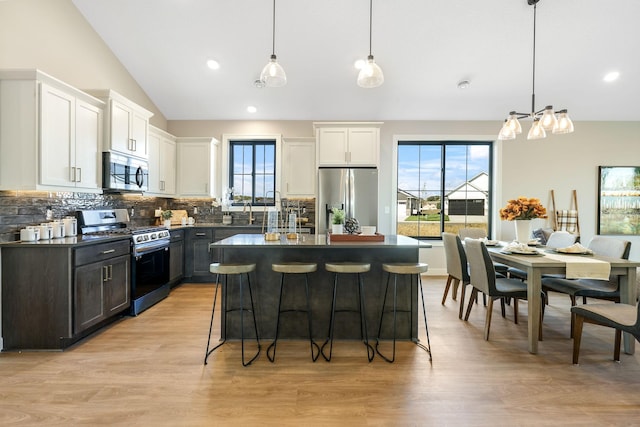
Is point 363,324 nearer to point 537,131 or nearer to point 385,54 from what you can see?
point 537,131

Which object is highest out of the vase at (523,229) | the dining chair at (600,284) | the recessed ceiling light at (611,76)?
the recessed ceiling light at (611,76)

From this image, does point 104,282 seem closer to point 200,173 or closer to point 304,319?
point 304,319

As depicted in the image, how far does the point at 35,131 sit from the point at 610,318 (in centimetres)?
487

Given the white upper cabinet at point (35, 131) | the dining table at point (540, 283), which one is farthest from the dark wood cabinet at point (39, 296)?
the dining table at point (540, 283)

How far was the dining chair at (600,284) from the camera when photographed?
298cm

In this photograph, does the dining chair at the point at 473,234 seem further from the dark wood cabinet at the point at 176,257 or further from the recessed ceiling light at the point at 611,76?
the dark wood cabinet at the point at 176,257

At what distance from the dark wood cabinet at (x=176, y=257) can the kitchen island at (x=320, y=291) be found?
2.04 meters

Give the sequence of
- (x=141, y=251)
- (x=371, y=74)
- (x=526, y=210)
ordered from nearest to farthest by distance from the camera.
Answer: (x=371, y=74) → (x=526, y=210) → (x=141, y=251)

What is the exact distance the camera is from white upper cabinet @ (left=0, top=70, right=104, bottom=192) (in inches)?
105

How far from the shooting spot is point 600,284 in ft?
10.4

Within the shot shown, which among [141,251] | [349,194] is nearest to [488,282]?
[349,194]

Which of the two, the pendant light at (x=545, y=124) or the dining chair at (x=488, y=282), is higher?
the pendant light at (x=545, y=124)

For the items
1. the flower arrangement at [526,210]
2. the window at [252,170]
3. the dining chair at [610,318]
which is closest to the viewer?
the dining chair at [610,318]

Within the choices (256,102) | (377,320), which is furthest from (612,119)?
(256,102)
